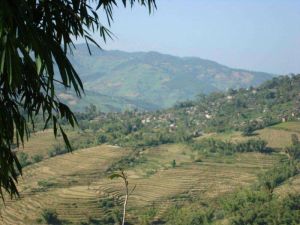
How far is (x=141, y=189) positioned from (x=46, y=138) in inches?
1224

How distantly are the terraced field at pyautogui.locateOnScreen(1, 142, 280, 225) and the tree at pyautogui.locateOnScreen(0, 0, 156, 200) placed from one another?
40.1m

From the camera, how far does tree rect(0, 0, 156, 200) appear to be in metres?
2.86

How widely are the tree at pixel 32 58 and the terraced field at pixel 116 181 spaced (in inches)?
1577

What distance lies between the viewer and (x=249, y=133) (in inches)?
3142

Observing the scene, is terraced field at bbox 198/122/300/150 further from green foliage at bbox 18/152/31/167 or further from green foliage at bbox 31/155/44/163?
green foliage at bbox 18/152/31/167

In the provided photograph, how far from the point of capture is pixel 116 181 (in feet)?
209

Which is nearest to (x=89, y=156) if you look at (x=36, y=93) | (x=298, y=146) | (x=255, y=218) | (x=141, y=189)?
(x=141, y=189)

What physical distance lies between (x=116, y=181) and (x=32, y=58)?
6111cm

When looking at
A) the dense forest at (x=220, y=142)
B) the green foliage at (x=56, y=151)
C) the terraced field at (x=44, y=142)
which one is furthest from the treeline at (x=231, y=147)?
the terraced field at (x=44, y=142)

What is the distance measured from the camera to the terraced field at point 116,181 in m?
49.2

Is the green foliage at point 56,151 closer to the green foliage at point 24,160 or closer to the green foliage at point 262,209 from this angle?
the green foliage at point 24,160

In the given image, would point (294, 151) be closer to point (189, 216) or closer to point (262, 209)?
point (189, 216)

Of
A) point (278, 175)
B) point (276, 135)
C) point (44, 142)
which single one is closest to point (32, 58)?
point (278, 175)

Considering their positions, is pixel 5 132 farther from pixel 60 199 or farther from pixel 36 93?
pixel 60 199
